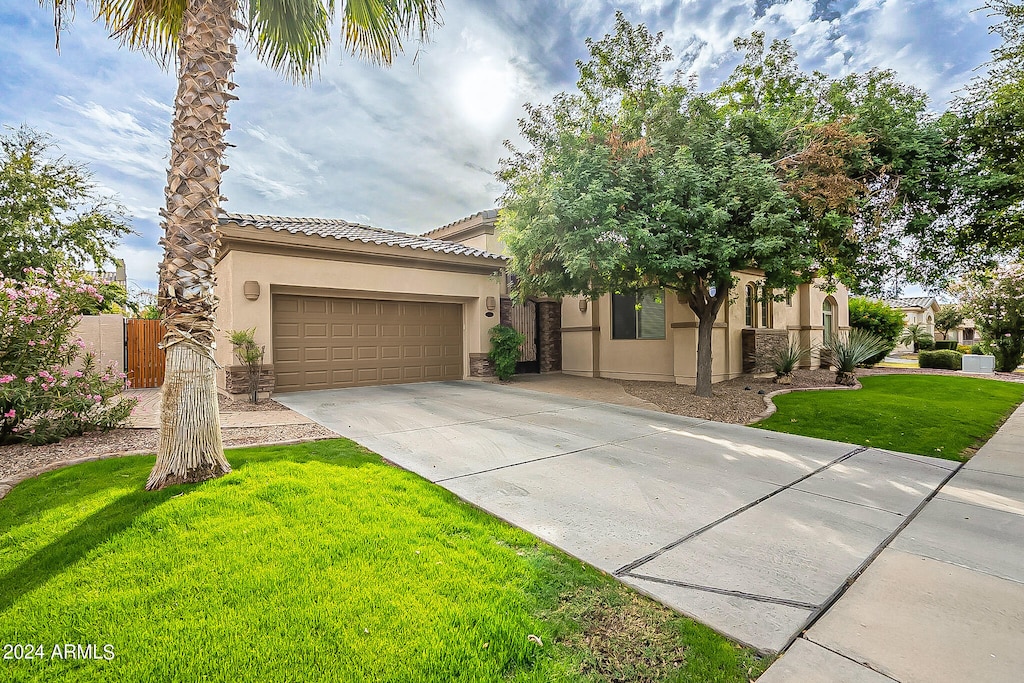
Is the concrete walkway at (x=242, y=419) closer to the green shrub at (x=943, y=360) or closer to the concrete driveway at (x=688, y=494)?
the concrete driveway at (x=688, y=494)

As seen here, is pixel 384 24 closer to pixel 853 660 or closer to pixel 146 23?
pixel 146 23

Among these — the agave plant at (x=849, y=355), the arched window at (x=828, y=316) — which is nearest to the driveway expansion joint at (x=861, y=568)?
the agave plant at (x=849, y=355)

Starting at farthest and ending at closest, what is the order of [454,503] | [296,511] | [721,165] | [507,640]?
1. [721,165]
2. [454,503]
3. [296,511]
4. [507,640]

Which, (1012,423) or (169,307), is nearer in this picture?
(169,307)

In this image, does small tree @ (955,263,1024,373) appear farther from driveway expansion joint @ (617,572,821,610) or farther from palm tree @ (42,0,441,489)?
palm tree @ (42,0,441,489)

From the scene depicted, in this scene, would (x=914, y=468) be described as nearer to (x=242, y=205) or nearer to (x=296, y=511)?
(x=296, y=511)

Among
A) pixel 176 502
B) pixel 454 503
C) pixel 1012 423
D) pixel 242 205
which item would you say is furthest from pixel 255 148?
pixel 1012 423

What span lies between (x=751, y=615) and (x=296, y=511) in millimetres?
3261

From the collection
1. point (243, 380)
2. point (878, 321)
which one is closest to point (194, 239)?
point (243, 380)

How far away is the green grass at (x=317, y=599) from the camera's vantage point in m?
2.04

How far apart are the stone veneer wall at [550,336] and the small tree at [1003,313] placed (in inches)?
600

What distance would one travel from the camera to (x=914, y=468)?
536cm

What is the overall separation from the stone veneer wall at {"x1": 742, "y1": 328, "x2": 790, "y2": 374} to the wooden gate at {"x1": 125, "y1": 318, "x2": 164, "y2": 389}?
56.3ft

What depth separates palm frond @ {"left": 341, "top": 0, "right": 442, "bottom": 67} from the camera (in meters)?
5.62
